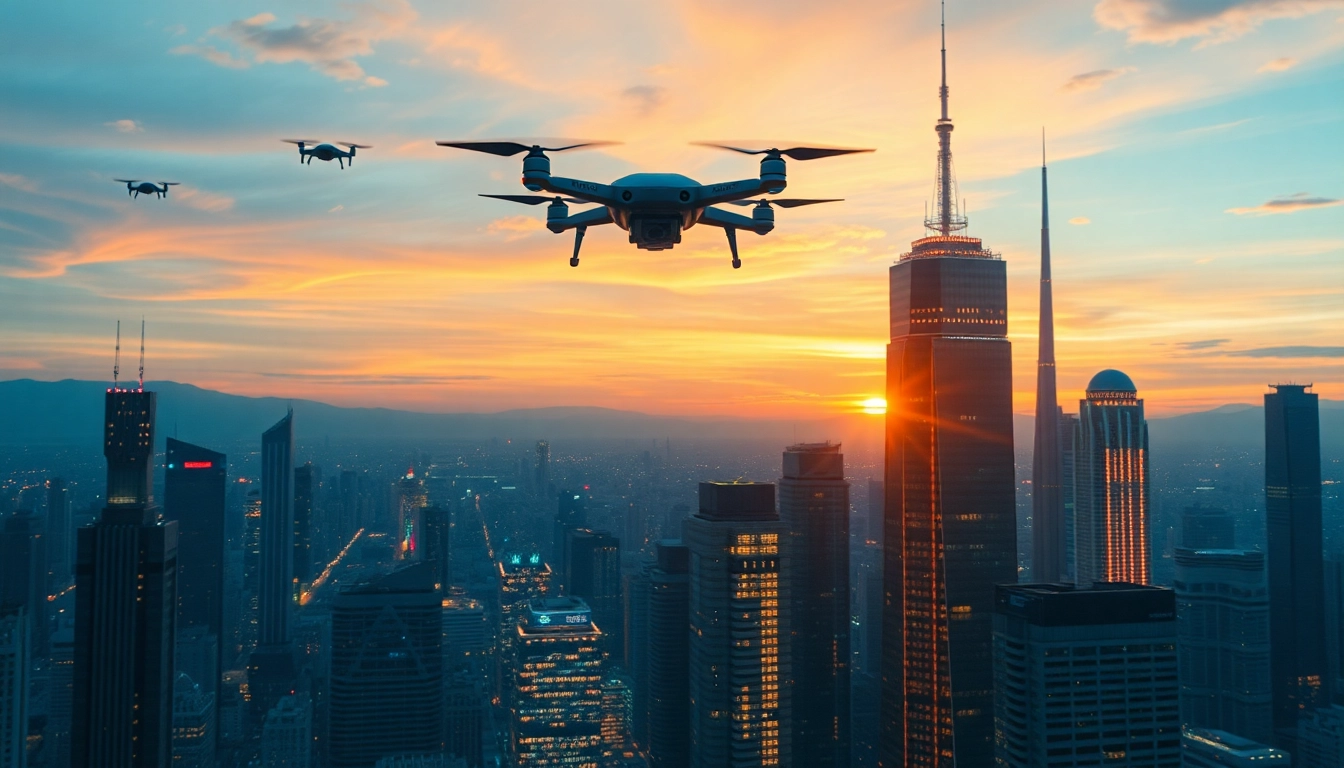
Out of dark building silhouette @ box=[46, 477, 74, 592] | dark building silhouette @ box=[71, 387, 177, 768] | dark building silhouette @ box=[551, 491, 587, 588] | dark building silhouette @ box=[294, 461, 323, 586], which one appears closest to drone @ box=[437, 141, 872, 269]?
dark building silhouette @ box=[71, 387, 177, 768]

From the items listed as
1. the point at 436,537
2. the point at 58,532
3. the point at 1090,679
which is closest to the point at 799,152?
the point at 1090,679

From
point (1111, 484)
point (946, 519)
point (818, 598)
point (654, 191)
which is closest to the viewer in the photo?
point (654, 191)

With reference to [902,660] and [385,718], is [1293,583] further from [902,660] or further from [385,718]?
[385,718]

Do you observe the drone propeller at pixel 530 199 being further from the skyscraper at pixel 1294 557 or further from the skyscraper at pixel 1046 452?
the skyscraper at pixel 1046 452

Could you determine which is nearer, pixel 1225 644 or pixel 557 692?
pixel 557 692

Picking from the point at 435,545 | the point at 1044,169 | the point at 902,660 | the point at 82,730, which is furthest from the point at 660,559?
the point at 1044,169

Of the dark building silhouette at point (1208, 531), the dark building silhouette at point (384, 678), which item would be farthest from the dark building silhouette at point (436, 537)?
the dark building silhouette at point (1208, 531)

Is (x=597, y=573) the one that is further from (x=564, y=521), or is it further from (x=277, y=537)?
(x=277, y=537)
